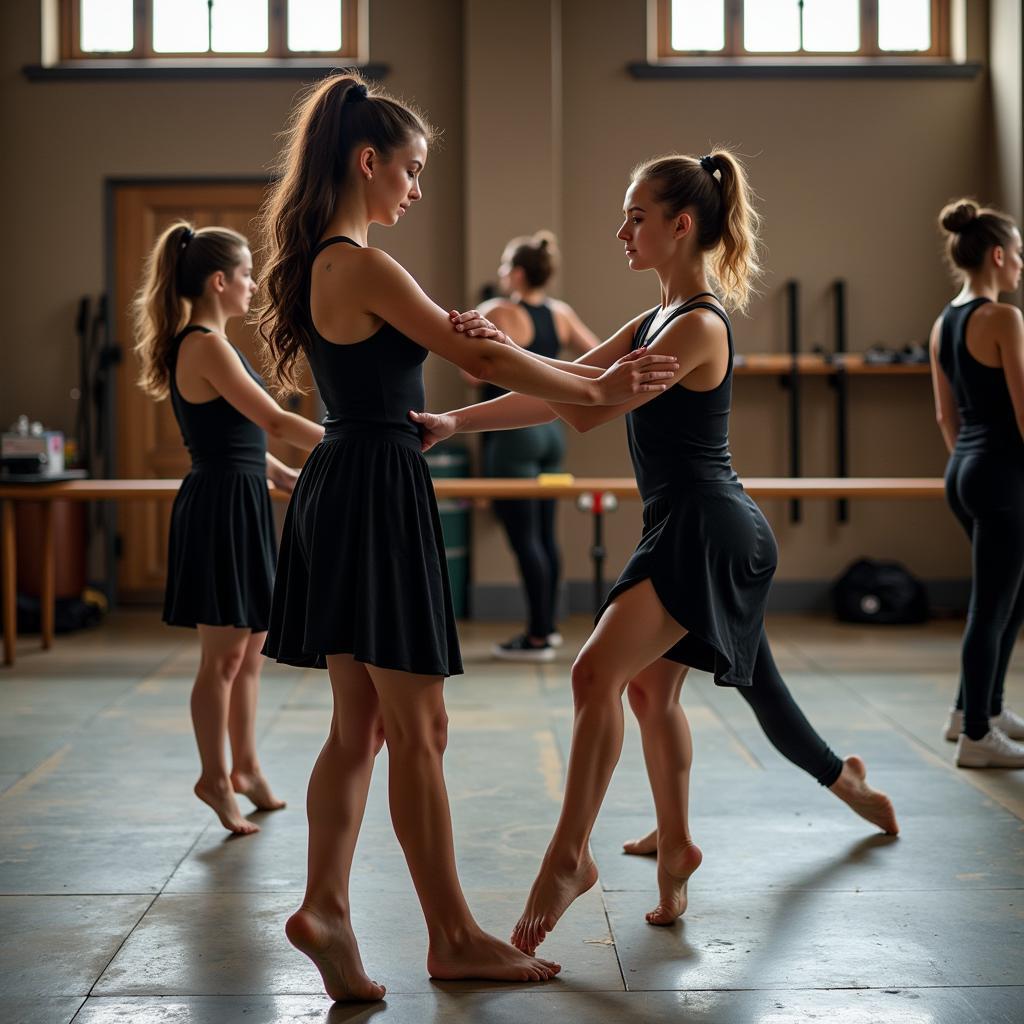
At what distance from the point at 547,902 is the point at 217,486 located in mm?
1453

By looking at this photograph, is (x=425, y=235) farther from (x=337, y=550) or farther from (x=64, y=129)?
(x=337, y=550)

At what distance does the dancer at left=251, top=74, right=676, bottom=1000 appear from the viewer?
7.39 ft

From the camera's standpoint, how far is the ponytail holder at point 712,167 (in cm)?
263

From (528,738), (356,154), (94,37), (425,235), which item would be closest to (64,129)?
(94,37)

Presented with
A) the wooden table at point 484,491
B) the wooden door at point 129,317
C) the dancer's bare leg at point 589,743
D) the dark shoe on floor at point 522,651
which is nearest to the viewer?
the dancer's bare leg at point 589,743

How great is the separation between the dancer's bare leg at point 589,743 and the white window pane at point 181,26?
5.97m

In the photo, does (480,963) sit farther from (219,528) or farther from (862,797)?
(219,528)

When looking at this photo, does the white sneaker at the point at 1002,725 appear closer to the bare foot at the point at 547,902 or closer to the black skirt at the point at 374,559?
the bare foot at the point at 547,902

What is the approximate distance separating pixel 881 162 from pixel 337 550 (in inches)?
232

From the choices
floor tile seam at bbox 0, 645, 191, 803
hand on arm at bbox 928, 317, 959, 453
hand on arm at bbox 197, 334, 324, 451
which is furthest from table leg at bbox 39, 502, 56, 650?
hand on arm at bbox 928, 317, 959, 453

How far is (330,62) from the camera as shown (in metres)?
7.38

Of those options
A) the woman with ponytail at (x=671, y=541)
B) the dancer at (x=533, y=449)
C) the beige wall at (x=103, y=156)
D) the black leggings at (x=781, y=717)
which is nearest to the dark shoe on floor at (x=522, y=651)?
the dancer at (x=533, y=449)

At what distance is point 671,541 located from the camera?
8.21 ft

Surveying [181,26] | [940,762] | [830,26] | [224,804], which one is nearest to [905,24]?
[830,26]
